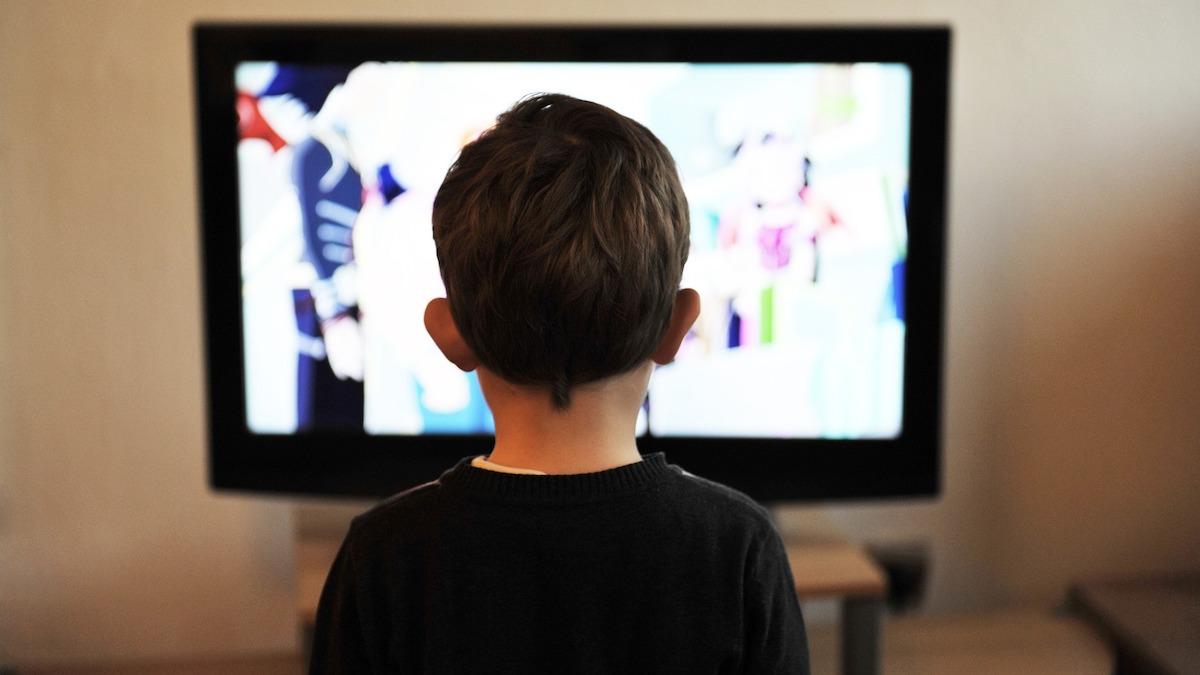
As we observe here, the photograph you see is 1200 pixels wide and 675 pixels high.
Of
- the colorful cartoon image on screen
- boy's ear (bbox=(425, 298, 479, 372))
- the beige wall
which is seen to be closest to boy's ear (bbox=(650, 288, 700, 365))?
boy's ear (bbox=(425, 298, 479, 372))

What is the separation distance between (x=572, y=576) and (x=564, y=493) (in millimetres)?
63

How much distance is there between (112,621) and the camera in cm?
207

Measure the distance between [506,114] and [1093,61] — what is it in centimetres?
163

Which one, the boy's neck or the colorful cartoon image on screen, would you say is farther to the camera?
the colorful cartoon image on screen

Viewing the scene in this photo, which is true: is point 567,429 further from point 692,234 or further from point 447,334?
point 692,234

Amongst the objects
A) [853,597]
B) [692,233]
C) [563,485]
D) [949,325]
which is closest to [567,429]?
[563,485]

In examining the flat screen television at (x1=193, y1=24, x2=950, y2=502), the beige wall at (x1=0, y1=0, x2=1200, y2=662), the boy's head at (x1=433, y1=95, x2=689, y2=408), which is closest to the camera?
the boy's head at (x1=433, y1=95, x2=689, y2=408)

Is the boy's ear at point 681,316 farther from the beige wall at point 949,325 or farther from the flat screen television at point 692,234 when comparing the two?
the beige wall at point 949,325

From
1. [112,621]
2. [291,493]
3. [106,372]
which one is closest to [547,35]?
[291,493]

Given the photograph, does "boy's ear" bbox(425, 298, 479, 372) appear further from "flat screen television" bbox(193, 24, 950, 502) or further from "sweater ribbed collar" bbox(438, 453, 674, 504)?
"flat screen television" bbox(193, 24, 950, 502)

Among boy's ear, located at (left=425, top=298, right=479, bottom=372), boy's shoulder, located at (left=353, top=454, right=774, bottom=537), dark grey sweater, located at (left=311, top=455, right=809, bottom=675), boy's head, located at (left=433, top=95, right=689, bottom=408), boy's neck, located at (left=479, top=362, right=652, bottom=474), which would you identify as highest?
boy's head, located at (left=433, top=95, right=689, bottom=408)

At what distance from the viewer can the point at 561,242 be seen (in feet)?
2.53

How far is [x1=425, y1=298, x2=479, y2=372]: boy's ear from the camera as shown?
0.86m

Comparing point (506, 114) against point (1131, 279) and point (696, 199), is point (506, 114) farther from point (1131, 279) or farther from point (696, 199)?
point (1131, 279)
